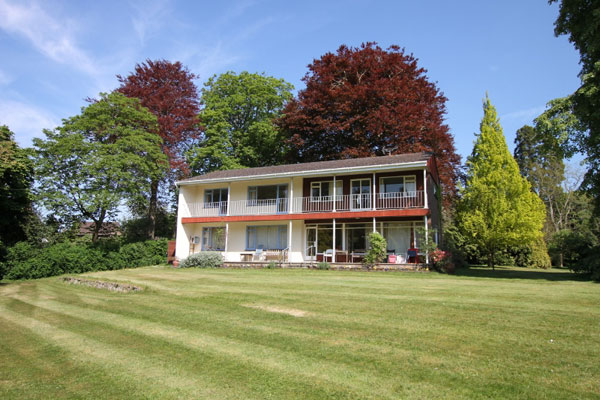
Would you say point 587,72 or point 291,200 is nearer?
point 587,72

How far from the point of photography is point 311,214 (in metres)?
21.8

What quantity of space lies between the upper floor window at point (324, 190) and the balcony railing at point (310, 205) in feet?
0.20

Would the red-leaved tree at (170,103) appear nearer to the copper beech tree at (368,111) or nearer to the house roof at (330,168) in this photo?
the house roof at (330,168)

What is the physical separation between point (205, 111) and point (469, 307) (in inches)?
1213

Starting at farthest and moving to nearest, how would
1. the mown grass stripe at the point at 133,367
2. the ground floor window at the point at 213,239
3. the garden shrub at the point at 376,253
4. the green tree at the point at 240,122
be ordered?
the green tree at the point at 240,122, the ground floor window at the point at 213,239, the garden shrub at the point at 376,253, the mown grass stripe at the point at 133,367

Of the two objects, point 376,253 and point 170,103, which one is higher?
point 170,103

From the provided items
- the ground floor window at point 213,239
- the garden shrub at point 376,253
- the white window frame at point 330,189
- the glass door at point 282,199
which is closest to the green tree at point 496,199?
the garden shrub at point 376,253

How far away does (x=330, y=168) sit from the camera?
21578 mm

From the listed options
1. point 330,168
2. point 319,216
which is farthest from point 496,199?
point 319,216

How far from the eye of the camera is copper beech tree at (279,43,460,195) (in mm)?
27844

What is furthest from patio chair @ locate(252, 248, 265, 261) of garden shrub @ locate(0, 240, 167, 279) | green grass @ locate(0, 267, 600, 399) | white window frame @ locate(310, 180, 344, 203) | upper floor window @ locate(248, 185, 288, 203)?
green grass @ locate(0, 267, 600, 399)

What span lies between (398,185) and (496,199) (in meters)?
4.87

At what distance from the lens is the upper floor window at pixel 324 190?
22.8 m

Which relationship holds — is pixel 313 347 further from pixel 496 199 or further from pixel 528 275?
pixel 496 199
